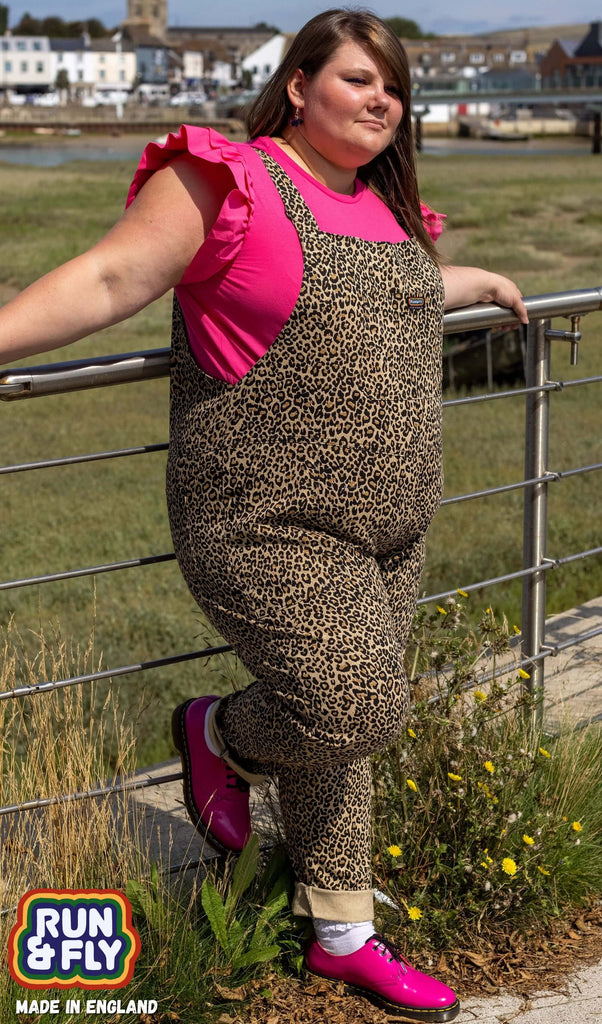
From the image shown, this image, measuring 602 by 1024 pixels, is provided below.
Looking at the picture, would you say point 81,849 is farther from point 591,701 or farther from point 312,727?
point 591,701

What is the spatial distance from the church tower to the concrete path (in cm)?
16286

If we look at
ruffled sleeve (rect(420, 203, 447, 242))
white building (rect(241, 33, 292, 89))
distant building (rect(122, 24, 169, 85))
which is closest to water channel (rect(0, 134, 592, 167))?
white building (rect(241, 33, 292, 89))

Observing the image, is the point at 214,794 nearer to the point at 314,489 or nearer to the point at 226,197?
the point at 314,489

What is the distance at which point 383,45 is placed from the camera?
6.93 ft

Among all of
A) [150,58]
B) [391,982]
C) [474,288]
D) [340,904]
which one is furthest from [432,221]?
[150,58]

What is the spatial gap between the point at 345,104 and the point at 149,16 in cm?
17023

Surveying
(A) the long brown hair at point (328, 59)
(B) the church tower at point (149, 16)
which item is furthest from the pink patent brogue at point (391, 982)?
(B) the church tower at point (149, 16)

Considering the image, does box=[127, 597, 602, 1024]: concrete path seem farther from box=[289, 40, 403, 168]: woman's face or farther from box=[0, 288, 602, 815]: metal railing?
box=[289, 40, 403, 168]: woman's face

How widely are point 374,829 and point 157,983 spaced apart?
578 millimetres

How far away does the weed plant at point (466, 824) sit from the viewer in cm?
252

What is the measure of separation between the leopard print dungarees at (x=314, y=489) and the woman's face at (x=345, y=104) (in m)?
0.13

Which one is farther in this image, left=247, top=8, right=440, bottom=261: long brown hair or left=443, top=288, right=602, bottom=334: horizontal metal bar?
left=443, top=288, right=602, bottom=334: horizontal metal bar

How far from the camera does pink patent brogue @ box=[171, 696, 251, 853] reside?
8.05ft

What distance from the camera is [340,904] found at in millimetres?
2279
